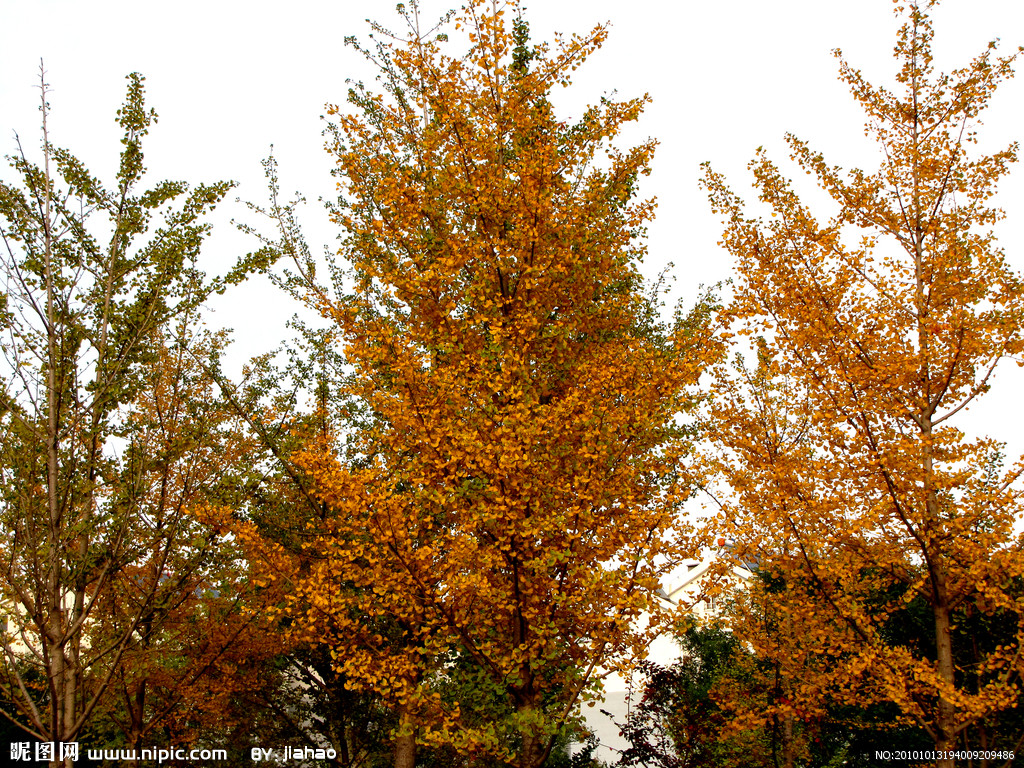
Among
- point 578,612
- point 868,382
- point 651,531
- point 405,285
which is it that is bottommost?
point 578,612

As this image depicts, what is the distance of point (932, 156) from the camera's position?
7.28 metres

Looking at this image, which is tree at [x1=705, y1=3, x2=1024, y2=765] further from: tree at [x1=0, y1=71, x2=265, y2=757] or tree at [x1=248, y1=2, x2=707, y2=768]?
tree at [x1=0, y1=71, x2=265, y2=757]

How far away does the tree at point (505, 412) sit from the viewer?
5414 mm

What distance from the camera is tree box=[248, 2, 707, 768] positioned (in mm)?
5414

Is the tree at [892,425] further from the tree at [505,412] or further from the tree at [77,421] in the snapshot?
the tree at [77,421]

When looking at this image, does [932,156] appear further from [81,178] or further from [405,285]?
[81,178]

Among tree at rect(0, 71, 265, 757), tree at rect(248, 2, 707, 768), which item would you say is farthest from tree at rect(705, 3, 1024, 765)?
tree at rect(0, 71, 265, 757)

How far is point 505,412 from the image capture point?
545 centimetres

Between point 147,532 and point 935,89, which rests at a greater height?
point 935,89

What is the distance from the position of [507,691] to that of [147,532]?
3.53 m

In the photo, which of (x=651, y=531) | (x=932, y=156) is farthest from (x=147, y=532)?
(x=932, y=156)

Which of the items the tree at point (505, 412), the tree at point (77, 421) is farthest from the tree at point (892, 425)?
the tree at point (77, 421)

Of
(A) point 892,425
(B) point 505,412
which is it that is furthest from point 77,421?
(A) point 892,425

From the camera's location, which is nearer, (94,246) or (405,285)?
(94,246)
